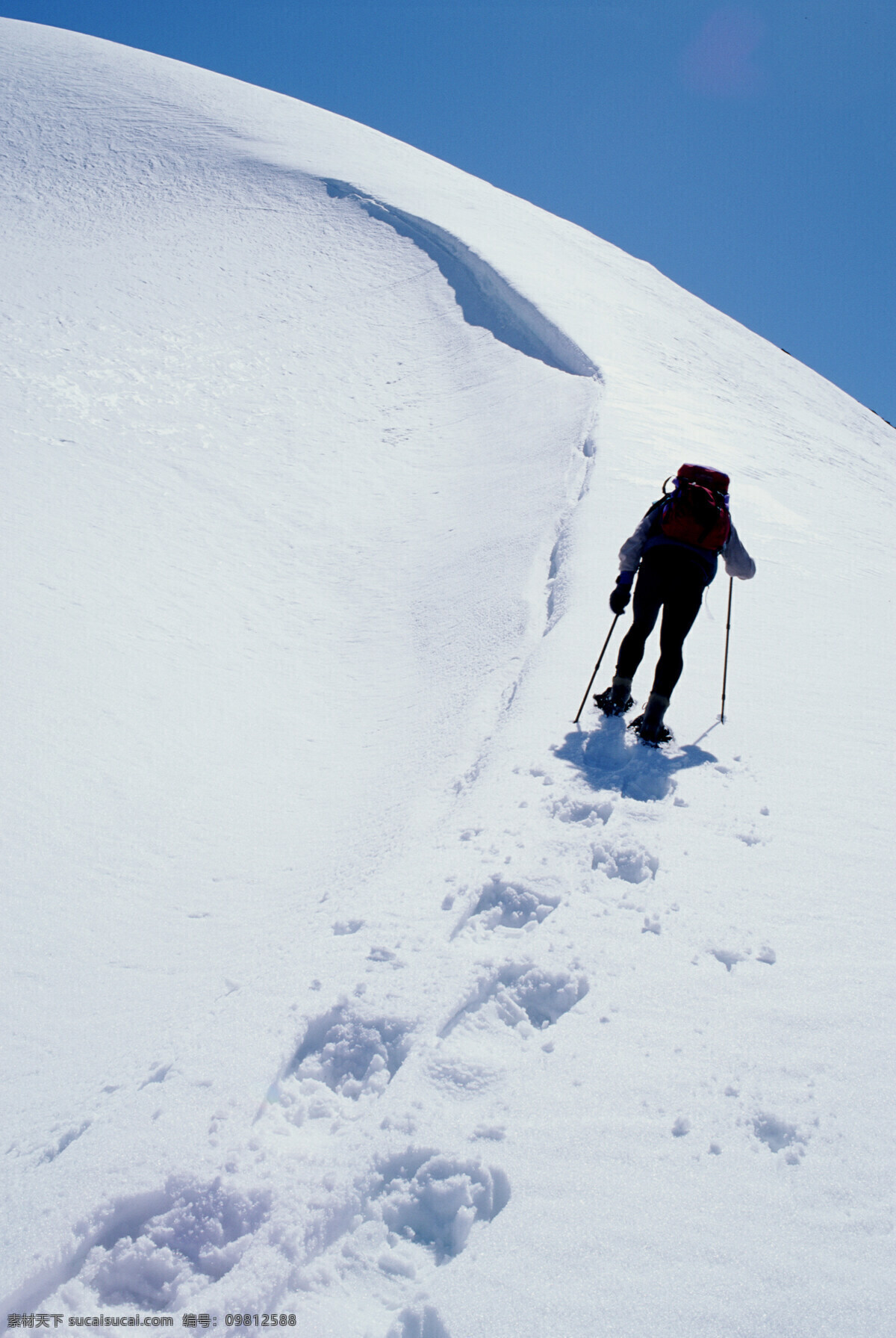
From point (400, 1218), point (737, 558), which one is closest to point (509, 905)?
point (400, 1218)

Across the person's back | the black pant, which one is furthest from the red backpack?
the black pant

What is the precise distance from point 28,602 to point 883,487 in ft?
45.3

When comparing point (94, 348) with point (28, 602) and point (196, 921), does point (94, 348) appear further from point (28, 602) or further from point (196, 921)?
point (196, 921)

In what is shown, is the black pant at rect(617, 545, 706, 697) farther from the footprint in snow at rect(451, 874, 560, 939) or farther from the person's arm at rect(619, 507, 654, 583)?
the footprint in snow at rect(451, 874, 560, 939)

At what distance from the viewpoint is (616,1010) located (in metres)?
2.93

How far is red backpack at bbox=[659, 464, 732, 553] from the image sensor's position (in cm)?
490

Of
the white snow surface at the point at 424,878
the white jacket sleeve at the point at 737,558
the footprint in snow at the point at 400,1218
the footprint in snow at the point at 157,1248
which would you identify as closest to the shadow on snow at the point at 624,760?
the white snow surface at the point at 424,878

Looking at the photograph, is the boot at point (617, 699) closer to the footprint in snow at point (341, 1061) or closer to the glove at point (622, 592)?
the glove at point (622, 592)

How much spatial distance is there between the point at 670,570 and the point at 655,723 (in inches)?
37.6

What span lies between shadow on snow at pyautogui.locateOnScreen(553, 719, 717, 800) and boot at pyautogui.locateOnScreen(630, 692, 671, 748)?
57mm

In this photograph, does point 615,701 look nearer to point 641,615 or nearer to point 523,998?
point 641,615

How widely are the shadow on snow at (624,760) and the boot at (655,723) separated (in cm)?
6

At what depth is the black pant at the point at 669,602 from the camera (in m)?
4.92

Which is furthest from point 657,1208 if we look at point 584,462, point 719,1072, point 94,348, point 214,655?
point 94,348
